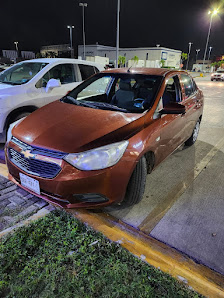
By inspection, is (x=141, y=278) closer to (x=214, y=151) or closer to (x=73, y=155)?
(x=73, y=155)

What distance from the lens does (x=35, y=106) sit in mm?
4598

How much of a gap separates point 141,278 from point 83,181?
3.18 ft

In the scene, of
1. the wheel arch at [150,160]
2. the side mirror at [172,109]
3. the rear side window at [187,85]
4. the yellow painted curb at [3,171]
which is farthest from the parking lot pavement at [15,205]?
the rear side window at [187,85]

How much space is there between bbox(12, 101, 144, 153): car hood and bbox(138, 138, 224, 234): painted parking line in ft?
3.40

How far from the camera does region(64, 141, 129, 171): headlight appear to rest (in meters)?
2.11

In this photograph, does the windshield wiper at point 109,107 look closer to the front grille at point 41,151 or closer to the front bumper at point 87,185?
the front bumper at point 87,185

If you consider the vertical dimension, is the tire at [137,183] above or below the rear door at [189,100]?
below

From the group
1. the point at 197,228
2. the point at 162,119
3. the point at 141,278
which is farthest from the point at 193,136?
the point at 141,278

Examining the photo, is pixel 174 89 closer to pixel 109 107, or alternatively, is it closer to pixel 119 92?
pixel 119 92

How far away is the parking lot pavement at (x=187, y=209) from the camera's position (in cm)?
221

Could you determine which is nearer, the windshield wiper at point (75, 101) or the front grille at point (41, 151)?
the front grille at point (41, 151)

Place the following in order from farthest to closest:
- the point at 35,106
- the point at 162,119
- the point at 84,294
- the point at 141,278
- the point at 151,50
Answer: the point at 151,50
the point at 35,106
the point at 162,119
the point at 141,278
the point at 84,294

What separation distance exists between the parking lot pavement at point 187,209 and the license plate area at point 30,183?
0.91 meters

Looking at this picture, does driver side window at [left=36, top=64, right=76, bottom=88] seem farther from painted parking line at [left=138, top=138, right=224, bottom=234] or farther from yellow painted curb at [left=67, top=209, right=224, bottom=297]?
painted parking line at [left=138, top=138, right=224, bottom=234]
